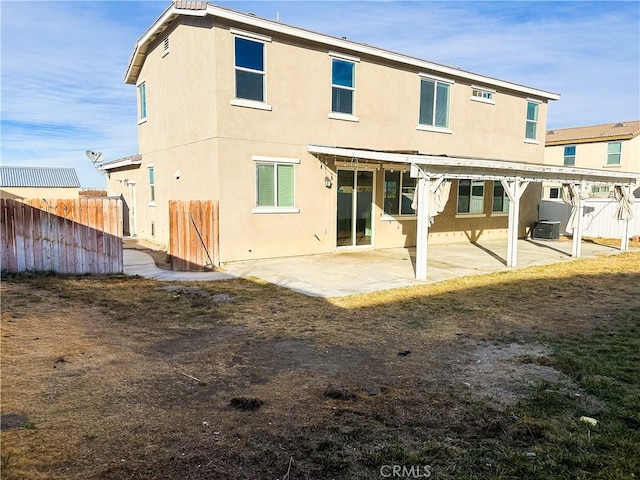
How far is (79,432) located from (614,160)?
3650cm

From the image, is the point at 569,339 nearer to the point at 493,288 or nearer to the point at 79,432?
the point at 493,288

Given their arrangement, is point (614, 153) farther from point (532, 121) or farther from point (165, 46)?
point (165, 46)

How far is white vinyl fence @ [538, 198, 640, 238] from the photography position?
20.5 metres

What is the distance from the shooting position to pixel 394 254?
14.4m

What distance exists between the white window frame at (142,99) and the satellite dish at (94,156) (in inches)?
269

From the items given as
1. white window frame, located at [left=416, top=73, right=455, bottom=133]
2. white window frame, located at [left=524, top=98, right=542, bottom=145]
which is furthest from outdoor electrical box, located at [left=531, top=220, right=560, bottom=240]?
white window frame, located at [left=416, top=73, right=455, bottom=133]

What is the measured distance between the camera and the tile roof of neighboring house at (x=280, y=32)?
11250 millimetres

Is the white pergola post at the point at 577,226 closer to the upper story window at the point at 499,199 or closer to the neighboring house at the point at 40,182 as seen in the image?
the upper story window at the point at 499,199

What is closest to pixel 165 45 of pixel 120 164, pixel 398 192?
pixel 120 164

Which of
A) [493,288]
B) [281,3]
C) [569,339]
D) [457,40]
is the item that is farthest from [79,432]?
[457,40]

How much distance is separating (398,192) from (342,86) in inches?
166

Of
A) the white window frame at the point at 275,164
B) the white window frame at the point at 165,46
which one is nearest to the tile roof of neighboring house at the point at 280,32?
the white window frame at the point at 165,46

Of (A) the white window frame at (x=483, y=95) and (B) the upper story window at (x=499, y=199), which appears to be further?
(B) the upper story window at (x=499, y=199)

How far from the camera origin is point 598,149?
31906mm
